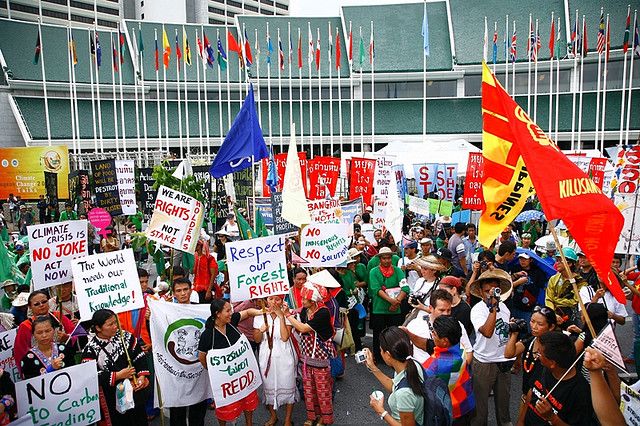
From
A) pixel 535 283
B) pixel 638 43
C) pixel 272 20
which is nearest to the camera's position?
pixel 535 283

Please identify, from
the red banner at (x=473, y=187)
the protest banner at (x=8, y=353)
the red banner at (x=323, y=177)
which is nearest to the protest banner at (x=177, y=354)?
the protest banner at (x=8, y=353)

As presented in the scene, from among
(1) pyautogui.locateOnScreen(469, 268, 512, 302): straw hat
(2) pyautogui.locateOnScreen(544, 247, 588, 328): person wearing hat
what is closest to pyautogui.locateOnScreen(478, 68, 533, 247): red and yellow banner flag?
(1) pyautogui.locateOnScreen(469, 268, 512, 302): straw hat

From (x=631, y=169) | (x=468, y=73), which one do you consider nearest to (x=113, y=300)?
(x=631, y=169)

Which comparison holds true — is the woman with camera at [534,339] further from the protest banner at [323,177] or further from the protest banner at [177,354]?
the protest banner at [323,177]

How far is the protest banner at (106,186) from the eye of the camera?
10.1 m

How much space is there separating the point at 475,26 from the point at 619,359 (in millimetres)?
37116

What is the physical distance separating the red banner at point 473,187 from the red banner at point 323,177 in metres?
4.42

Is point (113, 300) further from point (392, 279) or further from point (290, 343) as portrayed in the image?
point (392, 279)

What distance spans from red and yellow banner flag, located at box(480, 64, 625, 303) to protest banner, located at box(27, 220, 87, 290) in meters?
5.18

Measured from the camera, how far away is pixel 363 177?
14680 mm

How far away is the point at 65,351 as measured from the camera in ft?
15.5

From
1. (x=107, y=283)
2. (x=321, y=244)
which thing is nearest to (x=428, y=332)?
(x=321, y=244)

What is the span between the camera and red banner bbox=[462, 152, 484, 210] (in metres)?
12.1

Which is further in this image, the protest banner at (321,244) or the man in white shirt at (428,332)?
the protest banner at (321,244)
